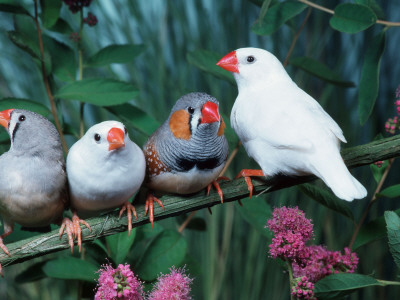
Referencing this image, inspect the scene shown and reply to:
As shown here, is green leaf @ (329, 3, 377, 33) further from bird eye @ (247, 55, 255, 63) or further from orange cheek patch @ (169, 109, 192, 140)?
orange cheek patch @ (169, 109, 192, 140)

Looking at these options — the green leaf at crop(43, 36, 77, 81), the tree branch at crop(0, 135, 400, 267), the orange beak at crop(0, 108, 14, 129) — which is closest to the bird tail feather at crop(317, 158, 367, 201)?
the tree branch at crop(0, 135, 400, 267)

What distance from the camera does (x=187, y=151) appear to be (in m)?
0.81

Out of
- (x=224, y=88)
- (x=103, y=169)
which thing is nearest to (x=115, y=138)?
(x=103, y=169)

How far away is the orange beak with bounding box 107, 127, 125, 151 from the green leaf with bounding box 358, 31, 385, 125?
0.44 metres

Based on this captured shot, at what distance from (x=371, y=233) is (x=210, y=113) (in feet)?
1.34

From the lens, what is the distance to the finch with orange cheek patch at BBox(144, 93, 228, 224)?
79 centimetres

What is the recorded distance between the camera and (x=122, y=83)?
0.97 m

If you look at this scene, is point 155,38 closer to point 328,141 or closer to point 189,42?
point 189,42

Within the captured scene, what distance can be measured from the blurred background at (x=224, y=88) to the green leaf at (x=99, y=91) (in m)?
0.57

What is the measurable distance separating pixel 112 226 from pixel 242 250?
812mm

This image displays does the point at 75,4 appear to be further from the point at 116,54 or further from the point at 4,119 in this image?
the point at 4,119

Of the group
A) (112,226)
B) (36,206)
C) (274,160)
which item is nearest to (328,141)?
(274,160)

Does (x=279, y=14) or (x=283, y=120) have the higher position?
(x=279, y=14)

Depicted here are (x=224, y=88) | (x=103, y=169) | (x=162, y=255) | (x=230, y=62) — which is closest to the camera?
(x=103, y=169)
